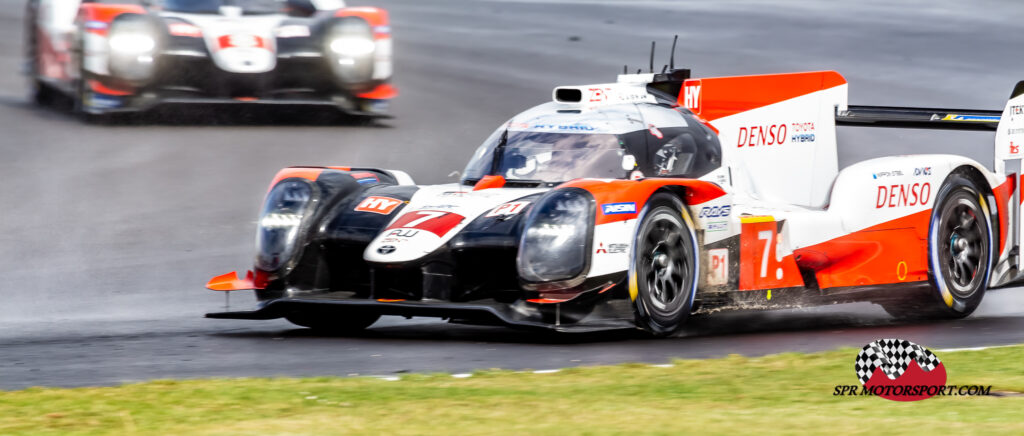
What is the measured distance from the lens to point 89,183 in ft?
45.8

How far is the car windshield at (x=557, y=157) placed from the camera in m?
8.80

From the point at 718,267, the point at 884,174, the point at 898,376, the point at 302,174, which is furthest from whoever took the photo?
the point at 884,174

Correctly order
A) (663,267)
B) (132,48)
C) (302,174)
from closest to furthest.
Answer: (663,267) → (302,174) → (132,48)

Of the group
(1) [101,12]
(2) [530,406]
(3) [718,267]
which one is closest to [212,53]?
(1) [101,12]

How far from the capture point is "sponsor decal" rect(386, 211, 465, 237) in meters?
8.09

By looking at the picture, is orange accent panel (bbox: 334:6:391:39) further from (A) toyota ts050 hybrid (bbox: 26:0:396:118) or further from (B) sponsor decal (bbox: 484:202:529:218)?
(B) sponsor decal (bbox: 484:202:529:218)

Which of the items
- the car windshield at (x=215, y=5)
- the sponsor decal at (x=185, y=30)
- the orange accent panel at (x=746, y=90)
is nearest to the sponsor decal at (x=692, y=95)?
the orange accent panel at (x=746, y=90)

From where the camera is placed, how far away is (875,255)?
31.2ft

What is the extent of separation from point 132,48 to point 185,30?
0.53 metres

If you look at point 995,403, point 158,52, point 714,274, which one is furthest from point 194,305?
point 995,403

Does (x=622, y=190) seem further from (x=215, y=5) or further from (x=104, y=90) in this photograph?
(x=215, y=5)

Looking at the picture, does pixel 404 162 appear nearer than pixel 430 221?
No

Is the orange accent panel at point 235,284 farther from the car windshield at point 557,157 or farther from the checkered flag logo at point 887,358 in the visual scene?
the checkered flag logo at point 887,358

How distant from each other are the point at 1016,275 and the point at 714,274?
273cm
